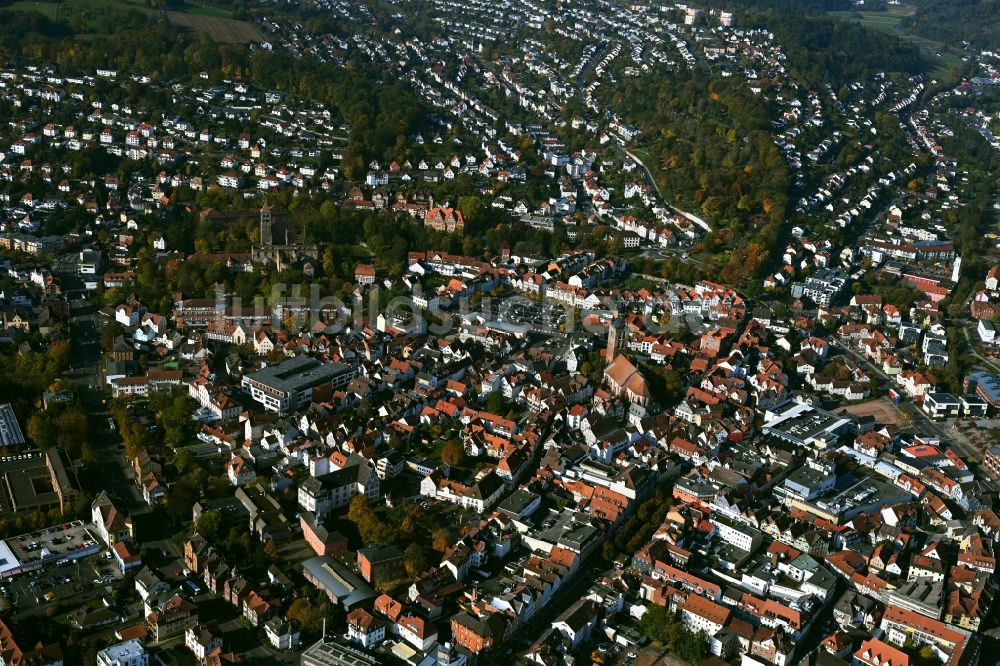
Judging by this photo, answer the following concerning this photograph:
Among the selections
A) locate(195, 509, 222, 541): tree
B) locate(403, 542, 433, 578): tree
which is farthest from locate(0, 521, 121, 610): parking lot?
locate(403, 542, 433, 578): tree

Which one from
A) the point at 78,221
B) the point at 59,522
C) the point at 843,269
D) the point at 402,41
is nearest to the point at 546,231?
the point at 843,269

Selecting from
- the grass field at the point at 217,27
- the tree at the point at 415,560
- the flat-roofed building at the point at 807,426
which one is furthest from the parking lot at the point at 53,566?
the grass field at the point at 217,27

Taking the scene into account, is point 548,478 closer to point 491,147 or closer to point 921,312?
point 921,312

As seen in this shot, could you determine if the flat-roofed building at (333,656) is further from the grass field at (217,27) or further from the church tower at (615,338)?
the grass field at (217,27)

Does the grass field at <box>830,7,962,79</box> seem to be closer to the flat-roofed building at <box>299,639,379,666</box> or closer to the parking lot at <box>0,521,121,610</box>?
the flat-roofed building at <box>299,639,379,666</box>

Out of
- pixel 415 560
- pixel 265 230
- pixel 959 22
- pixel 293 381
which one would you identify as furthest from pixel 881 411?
pixel 959 22

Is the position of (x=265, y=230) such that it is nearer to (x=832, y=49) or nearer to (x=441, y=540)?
(x=441, y=540)
